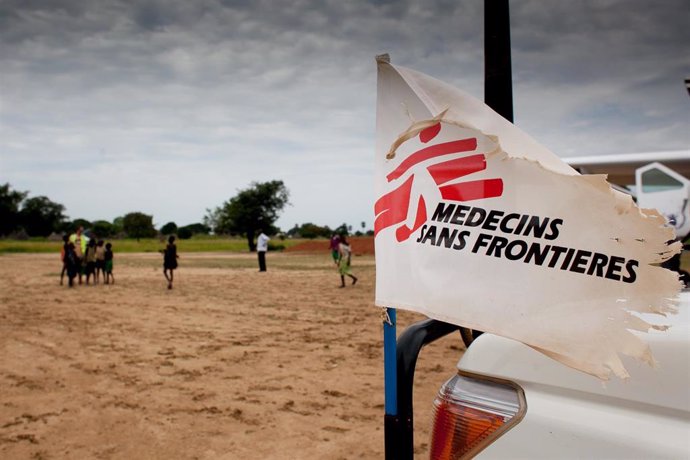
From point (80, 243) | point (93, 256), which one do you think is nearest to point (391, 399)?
point (80, 243)

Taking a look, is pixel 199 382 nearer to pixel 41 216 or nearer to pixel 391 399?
pixel 391 399

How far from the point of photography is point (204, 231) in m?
97.3

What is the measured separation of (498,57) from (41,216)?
93525mm

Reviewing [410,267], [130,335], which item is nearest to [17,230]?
[130,335]

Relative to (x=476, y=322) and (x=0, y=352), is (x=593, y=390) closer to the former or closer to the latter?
(x=476, y=322)

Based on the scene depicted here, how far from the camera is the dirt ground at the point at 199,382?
3.81 metres

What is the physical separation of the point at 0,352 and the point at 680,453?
7625 mm

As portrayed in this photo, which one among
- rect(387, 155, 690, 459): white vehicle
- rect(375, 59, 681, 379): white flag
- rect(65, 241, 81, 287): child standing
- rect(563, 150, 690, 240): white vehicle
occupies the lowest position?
rect(65, 241, 81, 287): child standing

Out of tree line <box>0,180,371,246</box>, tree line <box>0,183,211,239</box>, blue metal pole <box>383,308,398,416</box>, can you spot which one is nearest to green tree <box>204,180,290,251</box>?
tree line <box>0,180,371,246</box>

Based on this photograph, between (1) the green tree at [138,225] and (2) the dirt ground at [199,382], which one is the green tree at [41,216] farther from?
(2) the dirt ground at [199,382]

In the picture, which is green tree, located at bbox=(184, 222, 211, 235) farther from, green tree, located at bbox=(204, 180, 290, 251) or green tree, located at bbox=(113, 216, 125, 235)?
green tree, located at bbox=(204, 180, 290, 251)

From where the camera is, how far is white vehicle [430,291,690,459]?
1193 millimetres

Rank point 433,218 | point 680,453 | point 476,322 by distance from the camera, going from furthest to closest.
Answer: point 433,218
point 476,322
point 680,453

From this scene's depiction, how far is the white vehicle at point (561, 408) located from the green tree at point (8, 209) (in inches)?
3481
